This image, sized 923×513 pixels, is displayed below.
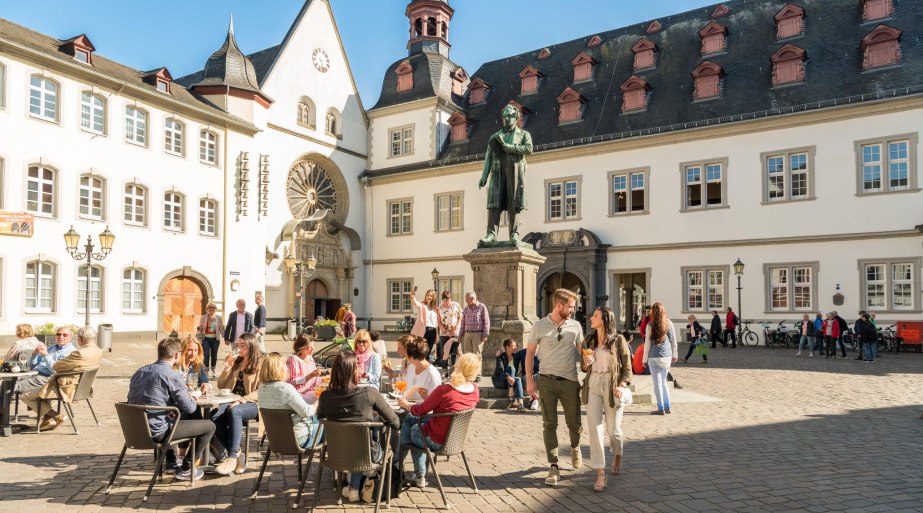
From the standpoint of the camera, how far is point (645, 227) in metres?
29.1

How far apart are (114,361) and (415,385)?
15.7 metres

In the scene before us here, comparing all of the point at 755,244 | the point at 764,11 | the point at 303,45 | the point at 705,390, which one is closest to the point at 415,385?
the point at 705,390

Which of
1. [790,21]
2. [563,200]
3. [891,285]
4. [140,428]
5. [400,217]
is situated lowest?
[140,428]

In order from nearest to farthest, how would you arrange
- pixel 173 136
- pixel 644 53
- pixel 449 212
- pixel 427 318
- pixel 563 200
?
pixel 427 318, pixel 173 136, pixel 563 200, pixel 644 53, pixel 449 212

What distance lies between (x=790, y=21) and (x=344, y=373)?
2834cm

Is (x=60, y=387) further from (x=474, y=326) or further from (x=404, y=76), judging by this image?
(x=404, y=76)

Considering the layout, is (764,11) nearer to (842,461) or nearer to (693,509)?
(842,461)

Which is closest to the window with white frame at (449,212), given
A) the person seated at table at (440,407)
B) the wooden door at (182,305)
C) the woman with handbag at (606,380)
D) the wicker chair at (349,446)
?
the wooden door at (182,305)

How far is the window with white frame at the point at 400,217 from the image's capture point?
119 ft

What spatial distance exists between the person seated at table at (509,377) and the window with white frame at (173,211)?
20.5 metres

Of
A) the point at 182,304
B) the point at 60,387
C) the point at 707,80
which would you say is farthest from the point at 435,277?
the point at 60,387

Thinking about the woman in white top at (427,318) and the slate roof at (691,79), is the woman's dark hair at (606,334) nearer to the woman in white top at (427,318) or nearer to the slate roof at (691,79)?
the woman in white top at (427,318)

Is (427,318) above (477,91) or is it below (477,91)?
below

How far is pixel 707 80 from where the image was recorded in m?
28.9
